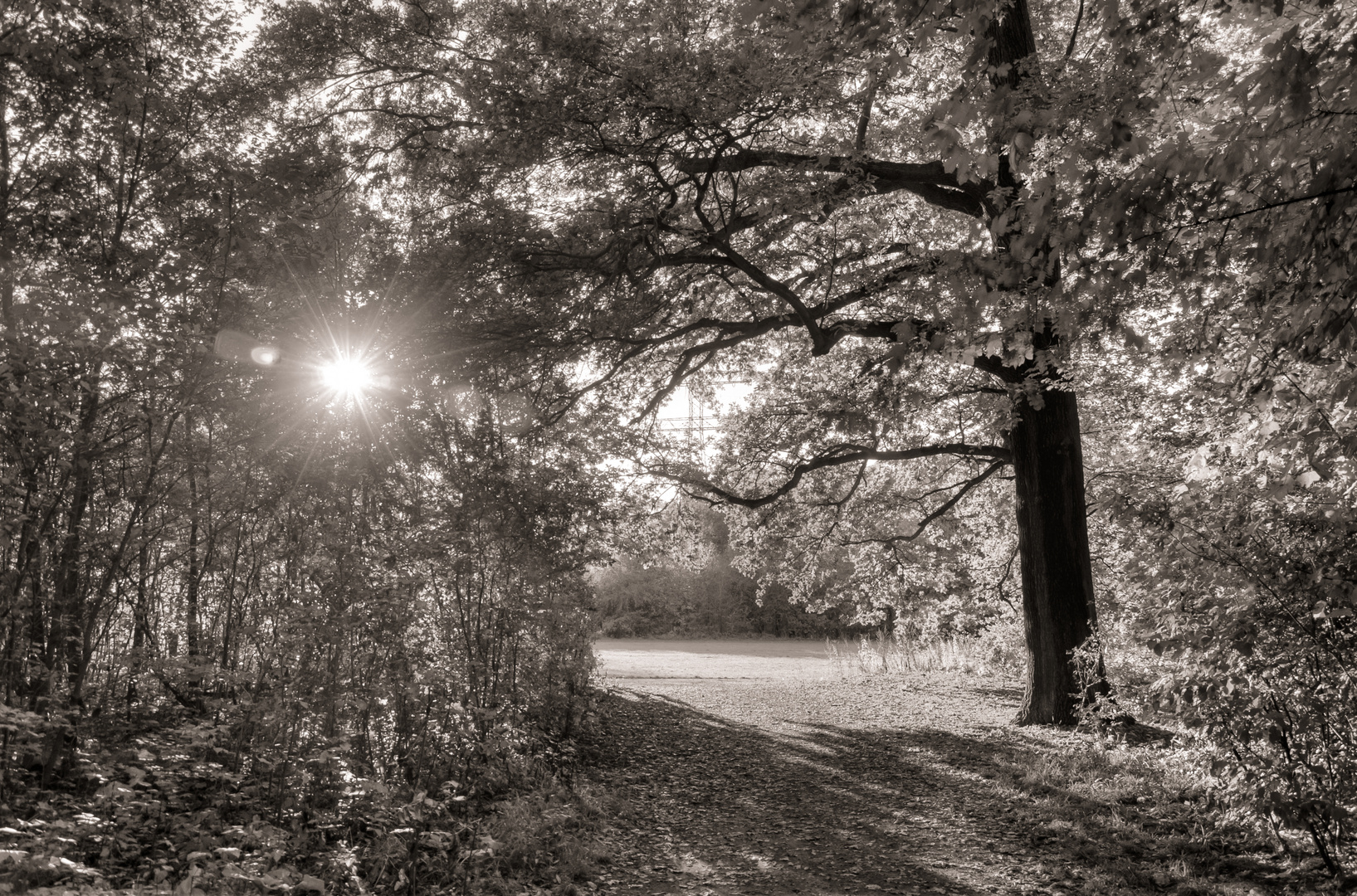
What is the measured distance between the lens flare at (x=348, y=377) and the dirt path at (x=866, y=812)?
4535 millimetres

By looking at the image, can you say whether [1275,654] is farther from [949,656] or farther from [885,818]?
[949,656]

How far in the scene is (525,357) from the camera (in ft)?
30.9

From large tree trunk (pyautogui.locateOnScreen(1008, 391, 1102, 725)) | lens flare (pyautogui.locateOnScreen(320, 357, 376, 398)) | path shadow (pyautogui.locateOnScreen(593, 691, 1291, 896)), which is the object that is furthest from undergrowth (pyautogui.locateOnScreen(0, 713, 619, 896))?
large tree trunk (pyautogui.locateOnScreen(1008, 391, 1102, 725))

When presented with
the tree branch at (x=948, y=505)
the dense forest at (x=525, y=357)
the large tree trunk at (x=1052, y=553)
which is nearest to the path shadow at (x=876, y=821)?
the dense forest at (x=525, y=357)

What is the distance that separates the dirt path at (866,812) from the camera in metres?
5.54

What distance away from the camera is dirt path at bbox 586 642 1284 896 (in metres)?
5.54

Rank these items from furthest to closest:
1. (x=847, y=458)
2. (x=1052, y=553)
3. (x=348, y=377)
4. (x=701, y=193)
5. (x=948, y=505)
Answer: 1. (x=948, y=505)
2. (x=847, y=458)
3. (x=1052, y=553)
4. (x=701, y=193)
5. (x=348, y=377)

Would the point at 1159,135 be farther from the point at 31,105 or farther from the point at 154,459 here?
the point at 31,105

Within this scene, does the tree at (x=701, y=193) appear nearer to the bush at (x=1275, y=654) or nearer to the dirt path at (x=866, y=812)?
the bush at (x=1275, y=654)

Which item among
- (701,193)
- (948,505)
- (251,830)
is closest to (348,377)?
(701,193)

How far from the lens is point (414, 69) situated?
1084 cm

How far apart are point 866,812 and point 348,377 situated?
6.08m

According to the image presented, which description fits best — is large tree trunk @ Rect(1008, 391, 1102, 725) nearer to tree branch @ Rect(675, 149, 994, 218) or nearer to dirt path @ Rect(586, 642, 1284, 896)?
dirt path @ Rect(586, 642, 1284, 896)

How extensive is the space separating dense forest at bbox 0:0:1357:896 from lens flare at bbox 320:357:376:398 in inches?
1.5
